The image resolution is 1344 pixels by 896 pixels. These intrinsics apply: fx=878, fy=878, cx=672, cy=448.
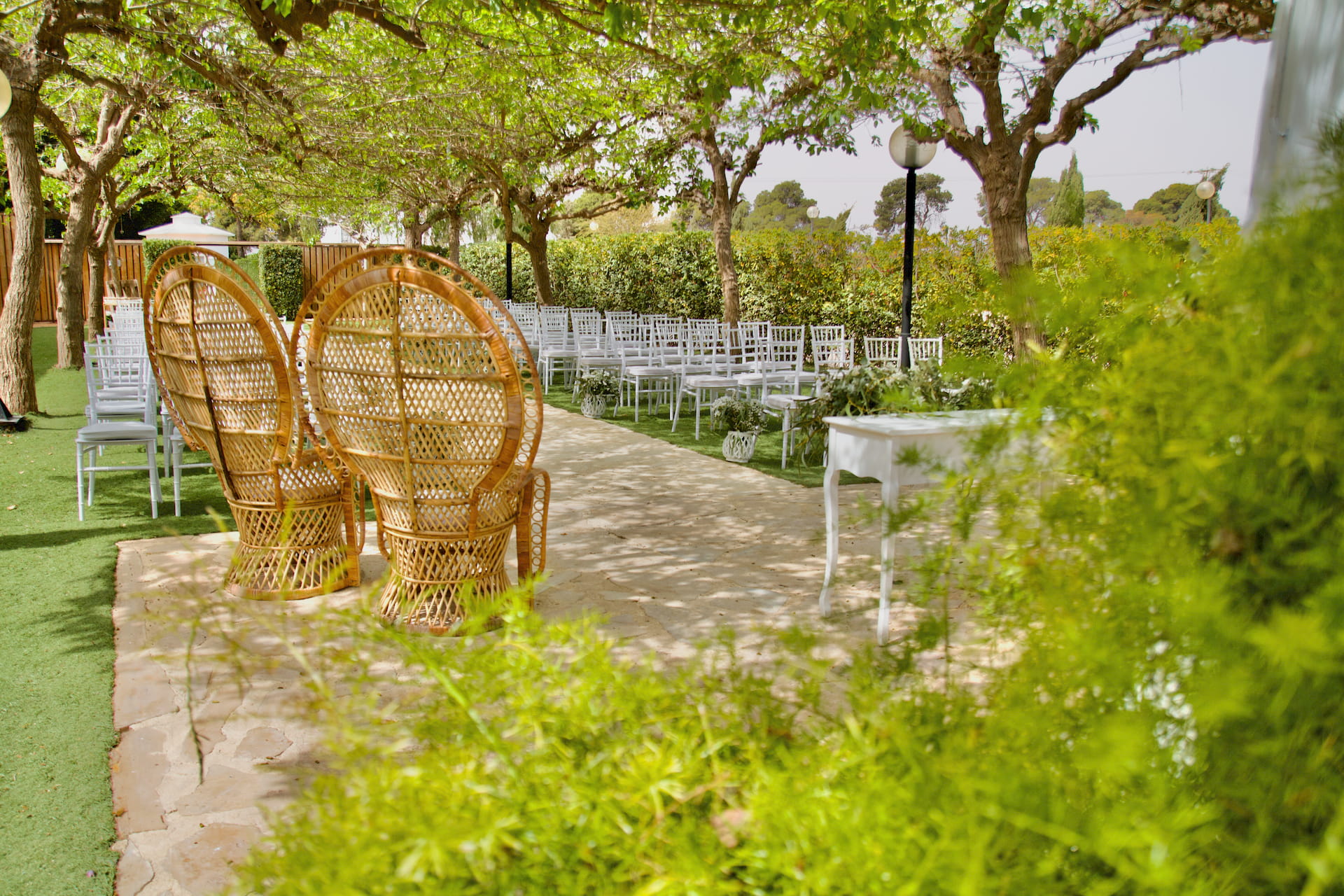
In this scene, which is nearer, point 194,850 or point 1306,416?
point 1306,416

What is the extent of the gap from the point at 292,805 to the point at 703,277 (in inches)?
583

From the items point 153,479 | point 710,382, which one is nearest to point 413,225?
point 710,382

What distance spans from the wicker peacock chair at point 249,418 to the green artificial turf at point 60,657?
614mm

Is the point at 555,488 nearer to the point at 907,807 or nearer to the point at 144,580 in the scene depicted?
the point at 144,580

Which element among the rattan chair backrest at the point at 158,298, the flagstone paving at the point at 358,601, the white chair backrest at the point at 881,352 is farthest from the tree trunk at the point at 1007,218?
the rattan chair backrest at the point at 158,298

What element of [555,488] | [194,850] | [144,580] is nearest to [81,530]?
[144,580]

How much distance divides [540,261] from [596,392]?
7.19 m

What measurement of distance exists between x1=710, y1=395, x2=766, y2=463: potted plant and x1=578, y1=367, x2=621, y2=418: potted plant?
1.70m

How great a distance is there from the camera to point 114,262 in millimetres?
18516

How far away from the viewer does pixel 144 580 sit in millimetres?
3922

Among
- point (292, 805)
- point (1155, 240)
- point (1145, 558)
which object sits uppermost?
point (1155, 240)

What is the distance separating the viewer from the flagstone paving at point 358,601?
2080mm

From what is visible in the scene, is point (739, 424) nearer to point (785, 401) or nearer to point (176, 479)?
point (785, 401)

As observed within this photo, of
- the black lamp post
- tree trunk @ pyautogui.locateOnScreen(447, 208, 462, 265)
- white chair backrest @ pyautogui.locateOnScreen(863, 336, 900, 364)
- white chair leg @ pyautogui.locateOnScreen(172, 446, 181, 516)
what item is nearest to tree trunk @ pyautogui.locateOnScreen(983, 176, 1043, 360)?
the black lamp post
